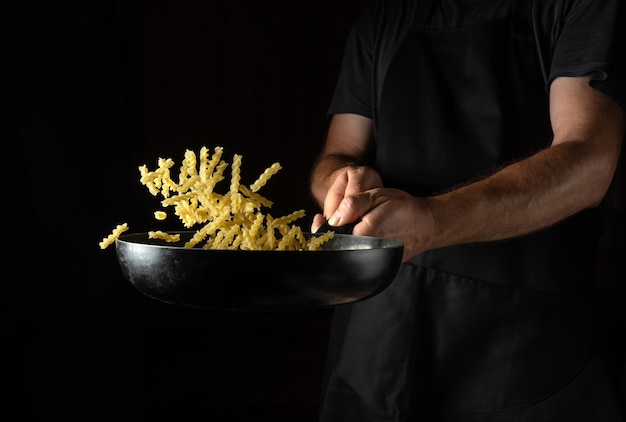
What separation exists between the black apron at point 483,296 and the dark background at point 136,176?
1.80 ft

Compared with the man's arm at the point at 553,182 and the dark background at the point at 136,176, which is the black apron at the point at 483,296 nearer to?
the man's arm at the point at 553,182

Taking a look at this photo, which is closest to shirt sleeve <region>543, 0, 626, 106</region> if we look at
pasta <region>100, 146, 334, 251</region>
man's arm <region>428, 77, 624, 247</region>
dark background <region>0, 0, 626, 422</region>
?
man's arm <region>428, 77, 624, 247</region>

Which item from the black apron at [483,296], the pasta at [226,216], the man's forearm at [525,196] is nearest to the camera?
the pasta at [226,216]

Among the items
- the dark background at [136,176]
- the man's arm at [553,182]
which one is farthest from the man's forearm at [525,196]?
the dark background at [136,176]

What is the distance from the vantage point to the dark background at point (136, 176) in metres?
1.55

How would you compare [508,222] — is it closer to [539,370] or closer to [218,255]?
[539,370]

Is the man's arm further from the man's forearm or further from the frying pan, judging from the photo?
the frying pan

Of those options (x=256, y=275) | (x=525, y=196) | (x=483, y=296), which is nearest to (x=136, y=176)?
(x=483, y=296)

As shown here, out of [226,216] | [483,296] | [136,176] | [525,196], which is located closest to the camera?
[226,216]

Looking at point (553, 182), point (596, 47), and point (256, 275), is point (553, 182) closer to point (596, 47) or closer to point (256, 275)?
point (596, 47)

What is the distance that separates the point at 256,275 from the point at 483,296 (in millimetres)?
499

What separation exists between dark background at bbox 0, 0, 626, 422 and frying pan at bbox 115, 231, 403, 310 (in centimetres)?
100

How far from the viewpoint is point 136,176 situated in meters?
2.88

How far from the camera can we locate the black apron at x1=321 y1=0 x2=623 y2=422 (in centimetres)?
97
